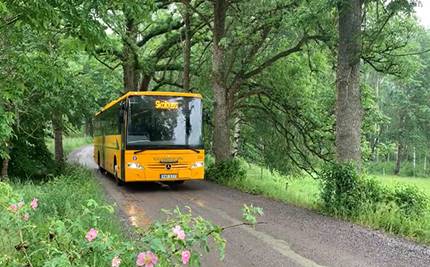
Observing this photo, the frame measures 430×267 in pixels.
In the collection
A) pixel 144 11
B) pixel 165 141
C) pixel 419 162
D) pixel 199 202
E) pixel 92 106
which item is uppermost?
pixel 144 11

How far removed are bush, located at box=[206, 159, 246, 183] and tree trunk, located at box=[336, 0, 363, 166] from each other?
6.36m

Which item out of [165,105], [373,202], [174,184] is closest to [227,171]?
[174,184]

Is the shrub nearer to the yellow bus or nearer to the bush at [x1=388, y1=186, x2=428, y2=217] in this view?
the bush at [x1=388, y1=186, x2=428, y2=217]

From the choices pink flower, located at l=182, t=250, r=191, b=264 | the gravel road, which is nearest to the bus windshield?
the gravel road

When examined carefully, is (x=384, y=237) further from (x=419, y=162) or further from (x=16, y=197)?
(x=419, y=162)

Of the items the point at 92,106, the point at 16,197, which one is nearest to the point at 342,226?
the point at 16,197

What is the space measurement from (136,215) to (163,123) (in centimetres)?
533

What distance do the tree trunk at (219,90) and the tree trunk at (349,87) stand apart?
7.37m

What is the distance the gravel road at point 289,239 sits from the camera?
22.5 feet

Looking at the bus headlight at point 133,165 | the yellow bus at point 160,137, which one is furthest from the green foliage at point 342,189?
the bus headlight at point 133,165

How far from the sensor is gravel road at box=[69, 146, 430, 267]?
6863 mm

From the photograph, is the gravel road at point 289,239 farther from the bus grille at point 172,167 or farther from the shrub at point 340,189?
the bus grille at point 172,167

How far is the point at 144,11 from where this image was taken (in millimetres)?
6457

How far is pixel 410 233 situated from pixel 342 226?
1254 mm
